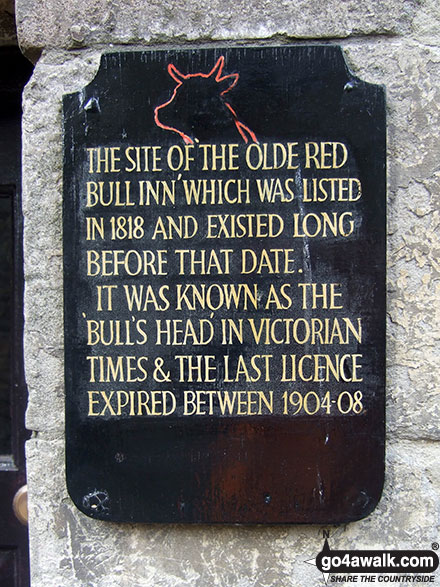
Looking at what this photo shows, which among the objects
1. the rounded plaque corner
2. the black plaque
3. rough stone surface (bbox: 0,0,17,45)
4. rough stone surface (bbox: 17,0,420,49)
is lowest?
the rounded plaque corner

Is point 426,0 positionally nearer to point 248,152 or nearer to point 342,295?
point 248,152

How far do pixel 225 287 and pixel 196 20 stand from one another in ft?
2.01

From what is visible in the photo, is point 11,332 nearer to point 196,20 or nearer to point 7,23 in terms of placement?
point 7,23

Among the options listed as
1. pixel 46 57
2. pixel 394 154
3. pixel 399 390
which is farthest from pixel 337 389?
pixel 46 57

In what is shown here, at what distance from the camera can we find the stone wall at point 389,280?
1.17m

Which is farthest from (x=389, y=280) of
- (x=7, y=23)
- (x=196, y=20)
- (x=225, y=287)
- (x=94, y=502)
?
(x=7, y=23)

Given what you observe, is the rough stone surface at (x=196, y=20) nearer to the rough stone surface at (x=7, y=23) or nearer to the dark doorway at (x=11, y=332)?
the rough stone surface at (x=7, y=23)

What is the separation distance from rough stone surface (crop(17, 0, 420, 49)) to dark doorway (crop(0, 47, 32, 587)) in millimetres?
480

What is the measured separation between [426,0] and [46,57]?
2.87 feet

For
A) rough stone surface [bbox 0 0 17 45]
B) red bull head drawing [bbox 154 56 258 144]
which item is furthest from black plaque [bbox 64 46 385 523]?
rough stone surface [bbox 0 0 17 45]

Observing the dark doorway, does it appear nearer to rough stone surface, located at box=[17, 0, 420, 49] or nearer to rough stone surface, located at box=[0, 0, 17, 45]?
rough stone surface, located at box=[0, 0, 17, 45]

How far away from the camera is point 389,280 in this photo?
3.87 ft

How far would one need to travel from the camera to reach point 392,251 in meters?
1.18

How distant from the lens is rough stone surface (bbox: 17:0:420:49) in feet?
3.83
